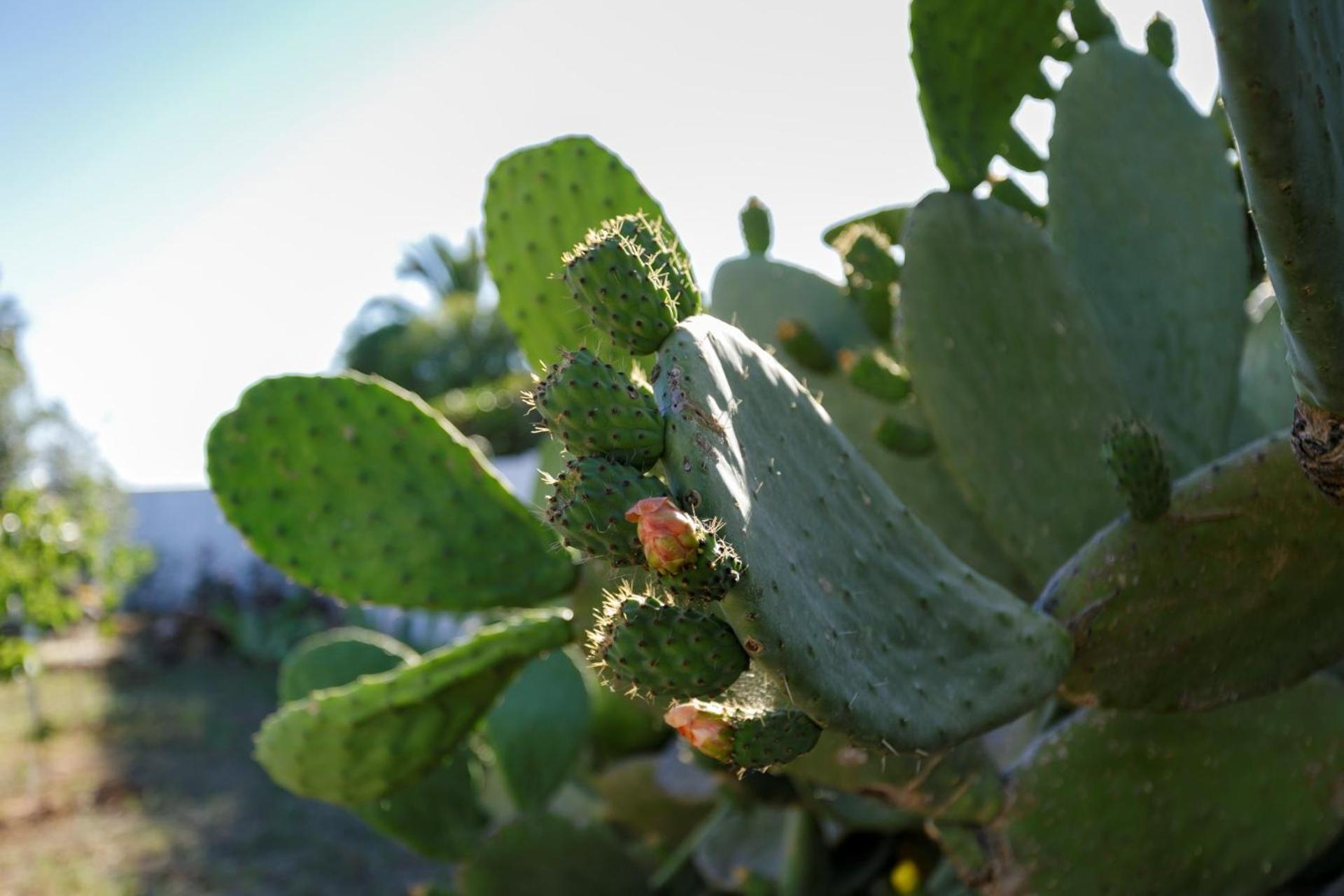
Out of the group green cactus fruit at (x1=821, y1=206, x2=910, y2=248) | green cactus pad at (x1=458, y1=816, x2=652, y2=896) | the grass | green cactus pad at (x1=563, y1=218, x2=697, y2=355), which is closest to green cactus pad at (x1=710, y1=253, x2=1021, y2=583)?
green cactus fruit at (x1=821, y1=206, x2=910, y2=248)

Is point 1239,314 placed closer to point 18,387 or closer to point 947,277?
point 947,277

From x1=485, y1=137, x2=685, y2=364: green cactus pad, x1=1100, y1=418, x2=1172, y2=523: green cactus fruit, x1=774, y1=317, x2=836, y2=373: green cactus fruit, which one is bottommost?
x1=1100, y1=418, x2=1172, y2=523: green cactus fruit

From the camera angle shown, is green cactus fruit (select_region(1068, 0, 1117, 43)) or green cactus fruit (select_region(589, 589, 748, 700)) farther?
green cactus fruit (select_region(1068, 0, 1117, 43))

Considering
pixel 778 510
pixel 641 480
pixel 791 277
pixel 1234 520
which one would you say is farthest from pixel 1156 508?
pixel 791 277

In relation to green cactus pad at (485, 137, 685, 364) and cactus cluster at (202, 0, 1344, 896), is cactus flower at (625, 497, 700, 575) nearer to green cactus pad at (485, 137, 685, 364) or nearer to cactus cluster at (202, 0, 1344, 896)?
cactus cluster at (202, 0, 1344, 896)

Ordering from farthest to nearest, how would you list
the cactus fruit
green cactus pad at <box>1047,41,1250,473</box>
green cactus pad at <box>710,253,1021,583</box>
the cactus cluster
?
1. green cactus pad at <box>710,253,1021,583</box>
2. green cactus pad at <box>1047,41,1250,473</box>
3. the cactus cluster
4. the cactus fruit

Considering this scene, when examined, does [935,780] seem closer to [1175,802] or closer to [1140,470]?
[1175,802]

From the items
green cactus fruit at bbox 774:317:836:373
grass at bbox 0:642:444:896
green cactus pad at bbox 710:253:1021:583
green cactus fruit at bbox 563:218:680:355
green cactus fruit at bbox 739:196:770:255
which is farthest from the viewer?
grass at bbox 0:642:444:896
